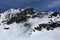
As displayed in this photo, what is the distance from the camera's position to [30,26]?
42406mm

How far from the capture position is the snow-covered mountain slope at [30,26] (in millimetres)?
39159

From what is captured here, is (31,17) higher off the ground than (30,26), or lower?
higher

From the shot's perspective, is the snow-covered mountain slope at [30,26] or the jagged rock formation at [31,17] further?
the jagged rock formation at [31,17]

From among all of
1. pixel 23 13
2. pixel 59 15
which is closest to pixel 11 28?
pixel 23 13

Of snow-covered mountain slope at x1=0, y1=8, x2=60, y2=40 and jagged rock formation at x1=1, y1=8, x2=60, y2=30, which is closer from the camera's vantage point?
snow-covered mountain slope at x1=0, y1=8, x2=60, y2=40

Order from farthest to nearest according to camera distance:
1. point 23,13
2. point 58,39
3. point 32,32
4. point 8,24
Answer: point 23,13, point 8,24, point 32,32, point 58,39

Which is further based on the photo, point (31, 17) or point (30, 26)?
point (31, 17)

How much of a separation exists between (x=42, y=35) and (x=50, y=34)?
1.34 metres

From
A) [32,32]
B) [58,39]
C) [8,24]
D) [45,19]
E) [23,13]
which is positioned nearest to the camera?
[58,39]

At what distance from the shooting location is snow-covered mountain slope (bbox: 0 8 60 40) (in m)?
39.2

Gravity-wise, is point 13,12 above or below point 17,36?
above

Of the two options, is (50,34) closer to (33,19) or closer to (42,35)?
(42,35)

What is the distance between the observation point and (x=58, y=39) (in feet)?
121

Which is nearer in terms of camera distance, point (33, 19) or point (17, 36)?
point (17, 36)
